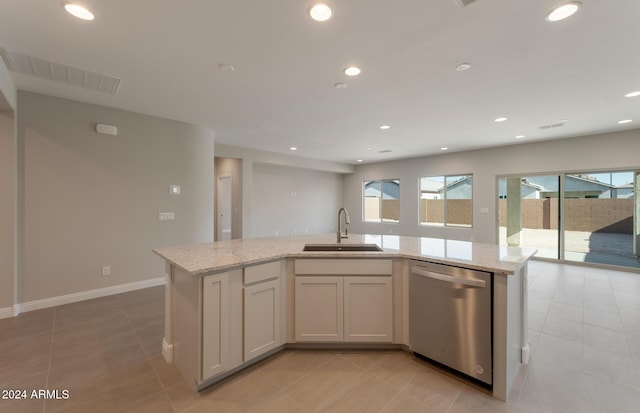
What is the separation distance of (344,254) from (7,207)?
12.7ft

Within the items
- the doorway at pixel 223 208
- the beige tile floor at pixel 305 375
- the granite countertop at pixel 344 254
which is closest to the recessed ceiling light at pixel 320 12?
the granite countertop at pixel 344 254

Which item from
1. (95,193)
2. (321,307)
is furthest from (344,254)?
(95,193)

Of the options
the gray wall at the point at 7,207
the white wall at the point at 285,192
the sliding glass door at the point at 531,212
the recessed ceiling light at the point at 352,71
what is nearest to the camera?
the recessed ceiling light at the point at 352,71

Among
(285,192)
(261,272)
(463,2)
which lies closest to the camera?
(463,2)

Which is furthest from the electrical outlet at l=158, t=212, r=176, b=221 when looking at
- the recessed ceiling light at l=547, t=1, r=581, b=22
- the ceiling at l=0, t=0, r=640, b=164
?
the recessed ceiling light at l=547, t=1, r=581, b=22

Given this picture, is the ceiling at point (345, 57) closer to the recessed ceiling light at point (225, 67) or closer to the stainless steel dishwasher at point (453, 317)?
the recessed ceiling light at point (225, 67)

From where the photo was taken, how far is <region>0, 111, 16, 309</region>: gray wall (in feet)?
9.91

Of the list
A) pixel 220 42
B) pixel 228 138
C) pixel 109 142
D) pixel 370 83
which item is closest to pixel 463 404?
pixel 370 83

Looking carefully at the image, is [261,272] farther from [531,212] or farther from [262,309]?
[531,212]

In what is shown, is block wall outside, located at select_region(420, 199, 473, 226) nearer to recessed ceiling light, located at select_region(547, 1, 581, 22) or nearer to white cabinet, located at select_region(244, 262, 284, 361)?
recessed ceiling light, located at select_region(547, 1, 581, 22)

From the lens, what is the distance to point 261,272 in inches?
84.3

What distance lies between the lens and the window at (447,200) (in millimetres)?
7167

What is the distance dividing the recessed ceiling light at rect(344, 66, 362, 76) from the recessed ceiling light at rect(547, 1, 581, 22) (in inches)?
58.1

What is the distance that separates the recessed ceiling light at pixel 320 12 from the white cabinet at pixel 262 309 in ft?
6.25
